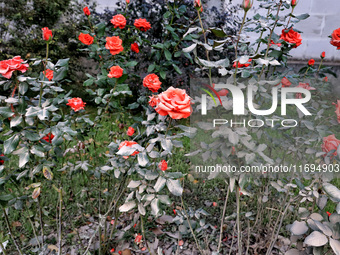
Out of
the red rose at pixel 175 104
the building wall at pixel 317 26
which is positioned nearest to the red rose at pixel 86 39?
the red rose at pixel 175 104

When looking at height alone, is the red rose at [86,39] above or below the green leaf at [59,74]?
above

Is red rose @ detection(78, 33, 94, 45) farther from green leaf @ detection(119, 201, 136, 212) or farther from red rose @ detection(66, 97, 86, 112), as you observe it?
green leaf @ detection(119, 201, 136, 212)

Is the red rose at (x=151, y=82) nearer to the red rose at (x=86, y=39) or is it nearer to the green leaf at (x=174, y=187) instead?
the green leaf at (x=174, y=187)

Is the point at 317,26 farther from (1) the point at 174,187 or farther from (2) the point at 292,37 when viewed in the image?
(1) the point at 174,187

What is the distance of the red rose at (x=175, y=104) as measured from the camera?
0.79 meters

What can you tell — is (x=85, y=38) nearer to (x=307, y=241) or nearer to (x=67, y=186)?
(x=67, y=186)

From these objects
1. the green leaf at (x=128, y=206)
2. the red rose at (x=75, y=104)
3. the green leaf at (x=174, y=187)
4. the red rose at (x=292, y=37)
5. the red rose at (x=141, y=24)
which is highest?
the red rose at (x=141, y=24)

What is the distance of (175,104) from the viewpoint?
0.80 m

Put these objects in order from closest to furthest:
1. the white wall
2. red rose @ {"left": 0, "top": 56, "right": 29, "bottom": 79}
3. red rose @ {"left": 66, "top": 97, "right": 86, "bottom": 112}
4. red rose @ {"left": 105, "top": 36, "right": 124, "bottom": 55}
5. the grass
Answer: red rose @ {"left": 0, "top": 56, "right": 29, "bottom": 79}, red rose @ {"left": 66, "top": 97, "right": 86, "bottom": 112}, red rose @ {"left": 105, "top": 36, "right": 124, "bottom": 55}, the grass, the white wall

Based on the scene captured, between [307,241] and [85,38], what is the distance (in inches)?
59.3

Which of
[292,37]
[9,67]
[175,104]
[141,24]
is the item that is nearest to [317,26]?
[292,37]

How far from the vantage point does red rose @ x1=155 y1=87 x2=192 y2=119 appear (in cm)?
79

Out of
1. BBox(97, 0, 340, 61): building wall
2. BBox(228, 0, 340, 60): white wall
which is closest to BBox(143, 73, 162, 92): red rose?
BBox(97, 0, 340, 61): building wall

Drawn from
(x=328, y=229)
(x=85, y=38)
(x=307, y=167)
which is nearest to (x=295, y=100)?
(x=307, y=167)
